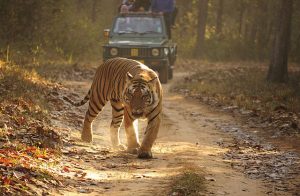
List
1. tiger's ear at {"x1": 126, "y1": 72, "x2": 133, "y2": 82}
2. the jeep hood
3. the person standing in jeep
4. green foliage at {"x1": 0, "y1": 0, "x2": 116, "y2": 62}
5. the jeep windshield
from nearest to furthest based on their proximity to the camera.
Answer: tiger's ear at {"x1": 126, "y1": 72, "x2": 133, "y2": 82}
the jeep hood
the jeep windshield
green foliage at {"x1": 0, "y1": 0, "x2": 116, "y2": 62}
the person standing in jeep

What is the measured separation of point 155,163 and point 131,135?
0.76 meters

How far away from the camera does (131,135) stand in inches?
320

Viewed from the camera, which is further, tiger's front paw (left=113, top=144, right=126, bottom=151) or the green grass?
tiger's front paw (left=113, top=144, right=126, bottom=151)

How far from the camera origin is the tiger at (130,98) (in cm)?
756

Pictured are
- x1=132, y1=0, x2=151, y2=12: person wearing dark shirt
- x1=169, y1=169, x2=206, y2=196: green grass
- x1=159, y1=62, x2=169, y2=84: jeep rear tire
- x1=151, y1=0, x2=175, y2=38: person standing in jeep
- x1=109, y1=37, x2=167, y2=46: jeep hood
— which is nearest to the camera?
x1=169, y1=169, x2=206, y2=196: green grass

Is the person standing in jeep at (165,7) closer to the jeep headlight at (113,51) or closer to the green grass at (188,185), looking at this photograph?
the jeep headlight at (113,51)

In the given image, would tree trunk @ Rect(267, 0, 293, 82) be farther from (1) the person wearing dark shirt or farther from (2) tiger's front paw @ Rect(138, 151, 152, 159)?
(2) tiger's front paw @ Rect(138, 151, 152, 159)

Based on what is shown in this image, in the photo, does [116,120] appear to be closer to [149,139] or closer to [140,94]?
[149,139]

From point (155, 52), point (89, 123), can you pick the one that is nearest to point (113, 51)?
point (155, 52)

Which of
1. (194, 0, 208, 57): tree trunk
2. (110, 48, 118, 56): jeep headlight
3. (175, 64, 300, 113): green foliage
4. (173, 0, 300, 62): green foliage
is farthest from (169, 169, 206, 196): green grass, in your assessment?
(194, 0, 208, 57): tree trunk

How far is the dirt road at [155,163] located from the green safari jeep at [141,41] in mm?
5521

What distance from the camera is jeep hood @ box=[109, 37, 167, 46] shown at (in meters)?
16.8

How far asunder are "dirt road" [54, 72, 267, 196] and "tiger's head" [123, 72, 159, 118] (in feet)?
2.36

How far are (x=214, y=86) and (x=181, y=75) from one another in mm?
5202
